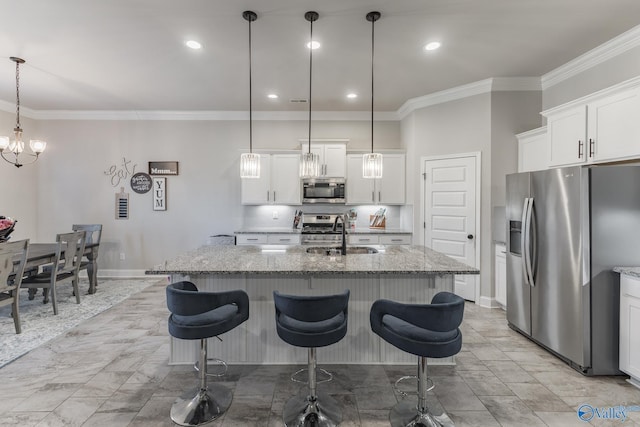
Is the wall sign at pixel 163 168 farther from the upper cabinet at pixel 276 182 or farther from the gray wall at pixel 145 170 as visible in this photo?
the upper cabinet at pixel 276 182

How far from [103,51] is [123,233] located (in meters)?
3.32

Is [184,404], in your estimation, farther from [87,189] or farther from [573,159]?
[87,189]

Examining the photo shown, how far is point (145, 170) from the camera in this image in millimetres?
5496

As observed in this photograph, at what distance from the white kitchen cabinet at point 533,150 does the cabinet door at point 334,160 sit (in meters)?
2.48

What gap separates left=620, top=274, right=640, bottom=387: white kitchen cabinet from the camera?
2252 mm

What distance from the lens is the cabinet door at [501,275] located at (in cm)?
379

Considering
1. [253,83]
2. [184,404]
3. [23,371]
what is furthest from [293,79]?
[23,371]

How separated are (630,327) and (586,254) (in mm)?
591

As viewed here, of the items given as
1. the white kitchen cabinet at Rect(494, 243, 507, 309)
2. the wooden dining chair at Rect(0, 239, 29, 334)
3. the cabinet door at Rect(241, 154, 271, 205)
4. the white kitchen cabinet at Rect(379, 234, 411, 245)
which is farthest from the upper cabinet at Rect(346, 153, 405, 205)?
the wooden dining chair at Rect(0, 239, 29, 334)

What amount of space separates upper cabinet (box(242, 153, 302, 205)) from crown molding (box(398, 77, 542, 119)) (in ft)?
7.61

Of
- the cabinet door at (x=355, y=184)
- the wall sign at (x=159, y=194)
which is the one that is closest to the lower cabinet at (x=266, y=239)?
the cabinet door at (x=355, y=184)

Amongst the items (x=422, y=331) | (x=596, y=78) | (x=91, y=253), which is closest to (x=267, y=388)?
(x=422, y=331)

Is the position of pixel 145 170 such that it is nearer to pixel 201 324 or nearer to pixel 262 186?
pixel 262 186

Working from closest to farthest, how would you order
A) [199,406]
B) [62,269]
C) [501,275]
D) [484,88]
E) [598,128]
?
1. [199,406]
2. [598,128]
3. [501,275]
4. [62,269]
5. [484,88]
